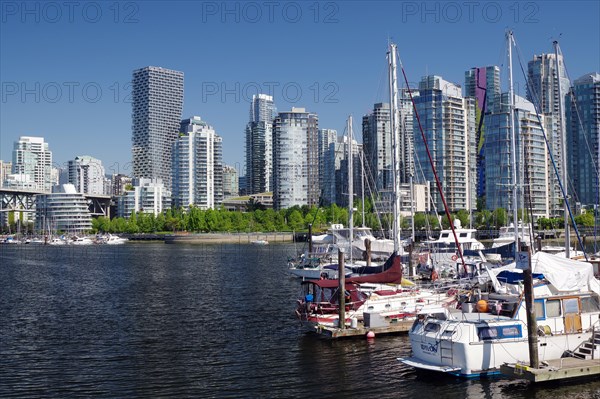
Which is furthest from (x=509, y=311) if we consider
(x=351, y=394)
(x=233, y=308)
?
(x=233, y=308)

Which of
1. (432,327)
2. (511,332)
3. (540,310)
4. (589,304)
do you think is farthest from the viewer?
(589,304)

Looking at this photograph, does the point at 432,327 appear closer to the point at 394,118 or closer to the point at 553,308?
the point at 553,308

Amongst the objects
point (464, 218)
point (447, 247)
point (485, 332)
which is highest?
point (464, 218)

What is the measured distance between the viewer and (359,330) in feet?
124

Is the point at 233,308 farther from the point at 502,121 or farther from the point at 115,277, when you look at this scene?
the point at 502,121

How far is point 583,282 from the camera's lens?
31109mm

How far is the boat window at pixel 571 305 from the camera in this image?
3012 centimetres

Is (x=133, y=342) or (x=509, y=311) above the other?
(x=509, y=311)

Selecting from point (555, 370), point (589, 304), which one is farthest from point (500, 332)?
point (589, 304)

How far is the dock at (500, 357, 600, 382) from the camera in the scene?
26688mm

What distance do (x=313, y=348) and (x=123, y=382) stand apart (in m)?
10.2

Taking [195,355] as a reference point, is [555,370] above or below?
above

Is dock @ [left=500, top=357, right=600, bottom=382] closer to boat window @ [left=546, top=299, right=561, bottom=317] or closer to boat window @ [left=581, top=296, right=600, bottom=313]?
boat window @ [left=546, top=299, right=561, bottom=317]

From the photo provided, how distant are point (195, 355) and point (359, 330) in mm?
8714
